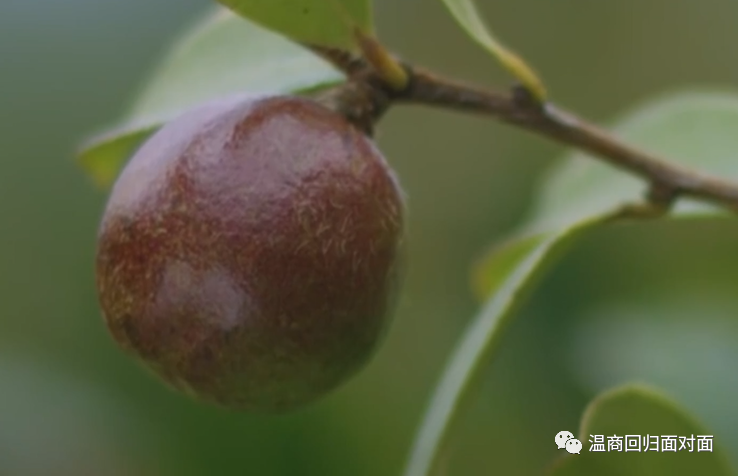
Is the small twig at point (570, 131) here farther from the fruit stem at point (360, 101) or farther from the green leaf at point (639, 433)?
the green leaf at point (639, 433)

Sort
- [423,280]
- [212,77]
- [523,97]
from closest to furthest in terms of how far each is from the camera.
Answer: [523,97]
[212,77]
[423,280]

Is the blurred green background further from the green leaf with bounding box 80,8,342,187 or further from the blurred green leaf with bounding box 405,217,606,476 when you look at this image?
the green leaf with bounding box 80,8,342,187

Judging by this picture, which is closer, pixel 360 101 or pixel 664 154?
pixel 360 101

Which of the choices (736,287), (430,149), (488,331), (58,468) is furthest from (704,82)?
(488,331)

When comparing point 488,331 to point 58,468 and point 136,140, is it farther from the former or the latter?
point 58,468

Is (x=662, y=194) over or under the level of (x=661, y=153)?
under

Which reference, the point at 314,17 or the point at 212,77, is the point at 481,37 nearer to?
the point at 314,17

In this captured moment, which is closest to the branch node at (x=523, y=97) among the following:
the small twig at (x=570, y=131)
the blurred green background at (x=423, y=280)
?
the small twig at (x=570, y=131)

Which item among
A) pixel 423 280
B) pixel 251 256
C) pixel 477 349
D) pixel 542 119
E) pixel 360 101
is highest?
pixel 423 280

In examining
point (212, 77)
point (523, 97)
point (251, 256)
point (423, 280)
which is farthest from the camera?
point (423, 280)

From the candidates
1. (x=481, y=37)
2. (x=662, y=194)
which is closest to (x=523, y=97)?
(x=481, y=37)
